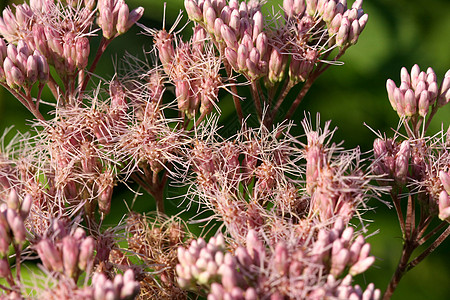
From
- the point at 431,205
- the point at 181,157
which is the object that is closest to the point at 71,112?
the point at 181,157

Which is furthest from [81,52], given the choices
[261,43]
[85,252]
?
[85,252]

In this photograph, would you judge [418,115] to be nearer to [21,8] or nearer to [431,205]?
[431,205]

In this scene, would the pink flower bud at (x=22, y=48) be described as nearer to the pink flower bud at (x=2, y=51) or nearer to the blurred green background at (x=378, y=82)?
the pink flower bud at (x=2, y=51)

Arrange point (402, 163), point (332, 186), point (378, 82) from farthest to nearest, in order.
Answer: point (378, 82) → point (402, 163) → point (332, 186)

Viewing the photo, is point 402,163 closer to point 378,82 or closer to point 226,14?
point 226,14

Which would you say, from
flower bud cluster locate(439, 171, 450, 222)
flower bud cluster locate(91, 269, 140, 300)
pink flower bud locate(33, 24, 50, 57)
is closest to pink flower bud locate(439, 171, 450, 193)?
flower bud cluster locate(439, 171, 450, 222)

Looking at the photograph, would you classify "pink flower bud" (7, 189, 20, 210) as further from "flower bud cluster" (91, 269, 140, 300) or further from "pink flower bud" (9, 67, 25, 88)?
"pink flower bud" (9, 67, 25, 88)
